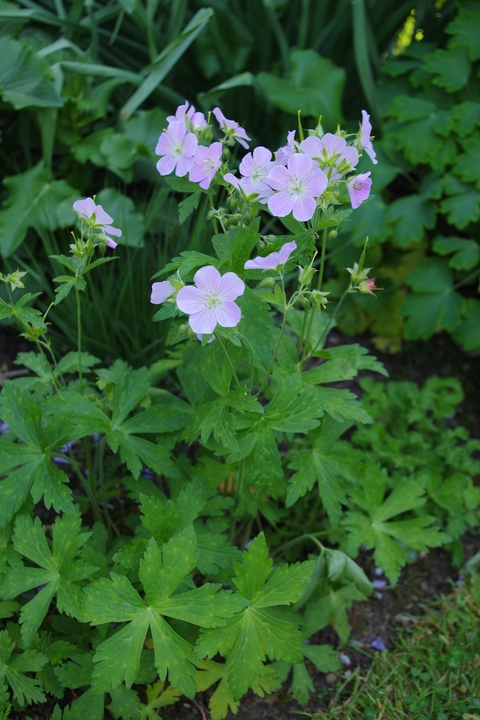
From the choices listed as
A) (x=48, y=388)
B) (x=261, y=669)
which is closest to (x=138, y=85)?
(x=48, y=388)

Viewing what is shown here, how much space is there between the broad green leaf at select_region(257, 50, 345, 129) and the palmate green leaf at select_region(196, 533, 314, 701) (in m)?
1.66

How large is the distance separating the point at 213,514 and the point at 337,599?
0.43m

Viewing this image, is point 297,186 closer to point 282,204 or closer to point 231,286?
point 282,204

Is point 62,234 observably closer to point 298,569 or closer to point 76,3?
point 76,3

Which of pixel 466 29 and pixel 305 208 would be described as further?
pixel 466 29

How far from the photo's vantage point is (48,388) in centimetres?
157

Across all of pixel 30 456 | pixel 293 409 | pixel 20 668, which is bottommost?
pixel 20 668

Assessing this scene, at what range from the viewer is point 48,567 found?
52.5 inches

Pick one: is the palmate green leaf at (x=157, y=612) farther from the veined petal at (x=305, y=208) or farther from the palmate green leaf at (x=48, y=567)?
the veined petal at (x=305, y=208)

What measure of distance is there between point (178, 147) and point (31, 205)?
3.93 ft

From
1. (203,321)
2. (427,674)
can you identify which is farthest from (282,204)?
(427,674)

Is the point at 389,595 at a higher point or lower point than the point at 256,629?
lower

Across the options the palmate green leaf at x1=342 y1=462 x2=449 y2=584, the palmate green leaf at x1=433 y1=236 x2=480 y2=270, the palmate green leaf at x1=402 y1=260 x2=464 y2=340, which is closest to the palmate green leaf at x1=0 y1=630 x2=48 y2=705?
the palmate green leaf at x1=342 y1=462 x2=449 y2=584

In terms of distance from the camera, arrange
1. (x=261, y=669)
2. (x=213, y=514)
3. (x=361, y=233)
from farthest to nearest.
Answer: (x=361, y=233) < (x=213, y=514) < (x=261, y=669)
